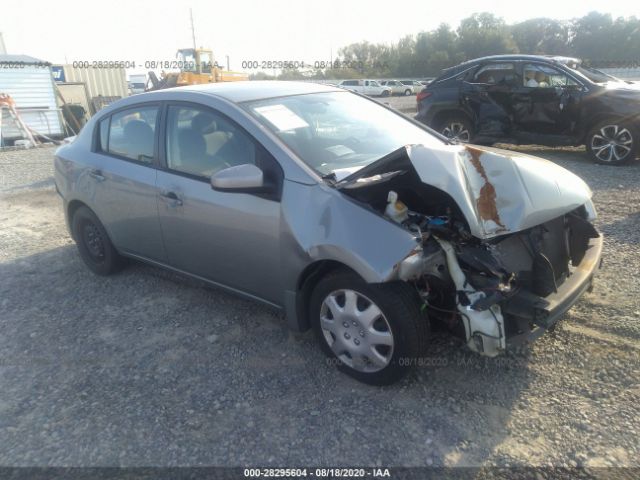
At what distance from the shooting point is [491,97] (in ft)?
27.4

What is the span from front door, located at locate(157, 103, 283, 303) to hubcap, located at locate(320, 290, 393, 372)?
1.32ft

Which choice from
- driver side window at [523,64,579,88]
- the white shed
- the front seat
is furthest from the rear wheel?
the white shed

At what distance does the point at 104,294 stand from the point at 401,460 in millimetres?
3033

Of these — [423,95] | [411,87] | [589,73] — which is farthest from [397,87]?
[589,73]

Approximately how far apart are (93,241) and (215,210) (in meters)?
1.94

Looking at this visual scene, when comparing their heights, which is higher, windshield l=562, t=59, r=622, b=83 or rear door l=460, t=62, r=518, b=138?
windshield l=562, t=59, r=622, b=83

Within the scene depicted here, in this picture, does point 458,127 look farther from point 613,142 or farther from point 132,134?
point 132,134

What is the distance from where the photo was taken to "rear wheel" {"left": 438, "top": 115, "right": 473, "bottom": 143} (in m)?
8.77

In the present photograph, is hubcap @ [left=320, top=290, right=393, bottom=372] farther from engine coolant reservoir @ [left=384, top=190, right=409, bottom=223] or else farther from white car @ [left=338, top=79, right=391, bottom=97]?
Answer: white car @ [left=338, top=79, right=391, bottom=97]

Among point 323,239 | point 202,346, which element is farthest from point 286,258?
point 202,346

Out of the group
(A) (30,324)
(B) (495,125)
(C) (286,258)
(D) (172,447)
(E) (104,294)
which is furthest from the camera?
(B) (495,125)

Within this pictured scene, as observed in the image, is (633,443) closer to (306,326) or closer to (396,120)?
(306,326)

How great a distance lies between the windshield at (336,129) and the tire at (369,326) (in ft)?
2.27

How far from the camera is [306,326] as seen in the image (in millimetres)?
3014
